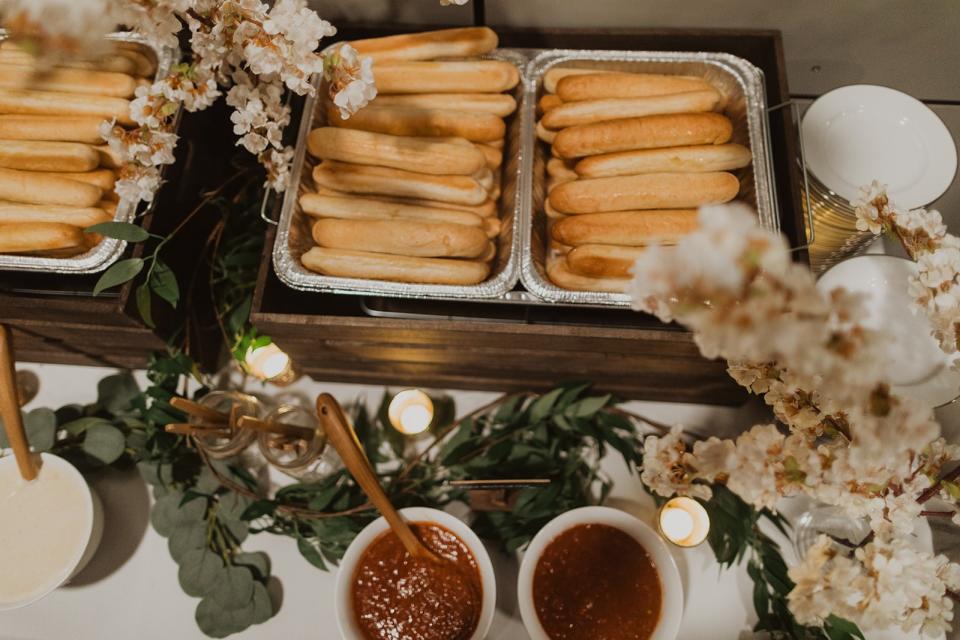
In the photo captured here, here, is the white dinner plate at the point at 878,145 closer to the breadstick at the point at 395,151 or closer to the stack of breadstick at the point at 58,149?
the breadstick at the point at 395,151

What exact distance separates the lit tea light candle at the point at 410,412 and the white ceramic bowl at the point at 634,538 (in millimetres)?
356

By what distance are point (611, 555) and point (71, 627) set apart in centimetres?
109

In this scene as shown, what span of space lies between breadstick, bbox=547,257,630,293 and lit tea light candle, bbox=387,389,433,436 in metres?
0.39

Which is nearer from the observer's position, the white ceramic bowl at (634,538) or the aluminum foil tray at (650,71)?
the white ceramic bowl at (634,538)

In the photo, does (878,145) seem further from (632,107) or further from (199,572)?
(199,572)

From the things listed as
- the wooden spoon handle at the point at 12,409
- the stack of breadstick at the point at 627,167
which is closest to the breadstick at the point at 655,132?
the stack of breadstick at the point at 627,167

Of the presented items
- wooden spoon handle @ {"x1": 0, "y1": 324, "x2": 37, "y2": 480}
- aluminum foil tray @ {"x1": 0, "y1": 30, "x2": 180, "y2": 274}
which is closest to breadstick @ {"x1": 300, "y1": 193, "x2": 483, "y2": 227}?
aluminum foil tray @ {"x1": 0, "y1": 30, "x2": 180, "y2": 274}

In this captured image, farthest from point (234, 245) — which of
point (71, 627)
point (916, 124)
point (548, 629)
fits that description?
point (916, 124)

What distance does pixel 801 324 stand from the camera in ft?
1.42

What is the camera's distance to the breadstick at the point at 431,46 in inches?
51.8

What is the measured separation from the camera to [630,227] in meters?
1.20

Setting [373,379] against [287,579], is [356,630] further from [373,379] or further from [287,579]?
[373,379]

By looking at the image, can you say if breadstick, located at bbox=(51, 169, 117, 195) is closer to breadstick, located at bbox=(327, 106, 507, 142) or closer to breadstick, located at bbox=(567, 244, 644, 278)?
breadstick, located at bbox=(327, 106, 507, 142)

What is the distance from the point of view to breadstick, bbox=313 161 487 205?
1245mm
